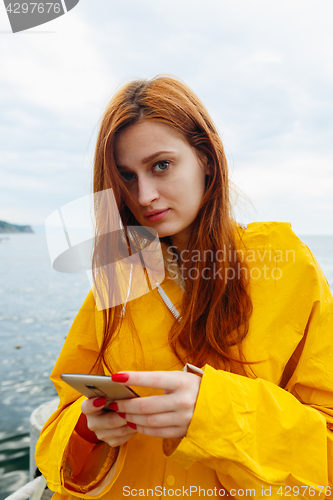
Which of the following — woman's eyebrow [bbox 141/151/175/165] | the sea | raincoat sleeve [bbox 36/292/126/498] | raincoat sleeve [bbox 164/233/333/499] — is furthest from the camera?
the sea

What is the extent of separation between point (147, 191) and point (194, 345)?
71cm

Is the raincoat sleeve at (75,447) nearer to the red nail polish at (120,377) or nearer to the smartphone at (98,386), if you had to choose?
the smartphone at (98,386)

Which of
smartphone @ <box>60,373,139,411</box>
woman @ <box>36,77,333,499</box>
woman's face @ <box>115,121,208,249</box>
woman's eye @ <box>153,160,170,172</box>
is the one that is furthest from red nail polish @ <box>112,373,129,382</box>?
woman's eye @ <box>153,160,170,172</box>

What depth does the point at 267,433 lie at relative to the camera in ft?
3.68

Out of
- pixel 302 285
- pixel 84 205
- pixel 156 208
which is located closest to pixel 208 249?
pixel 156 208

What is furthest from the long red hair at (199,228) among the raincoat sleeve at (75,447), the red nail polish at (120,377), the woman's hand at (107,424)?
the red nail polish at (120,377)

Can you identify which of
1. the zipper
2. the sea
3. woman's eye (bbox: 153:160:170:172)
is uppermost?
woman's eye (bbox: 153:160:170:172)

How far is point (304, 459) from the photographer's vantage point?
115 centimetres

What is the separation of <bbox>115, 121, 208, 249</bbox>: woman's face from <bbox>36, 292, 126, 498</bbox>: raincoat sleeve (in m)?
0.56

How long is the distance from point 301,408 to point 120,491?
0.81 m

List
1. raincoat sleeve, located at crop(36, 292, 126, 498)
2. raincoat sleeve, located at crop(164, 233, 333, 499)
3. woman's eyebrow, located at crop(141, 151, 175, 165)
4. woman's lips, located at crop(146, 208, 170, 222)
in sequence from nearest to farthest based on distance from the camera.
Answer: raincoat sleeve, located at crop(164, 233, 333, 499)
raincoat sleeve, located at crop(36, 292, 126, 498)
woman's eyebrow, located at crop(141, 151, 175, 165)
woman's lips, located at crop(146, 208, 170, 222)

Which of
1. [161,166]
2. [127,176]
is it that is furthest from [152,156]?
[127,176]

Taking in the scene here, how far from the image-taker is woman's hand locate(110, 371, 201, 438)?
3.26 feet

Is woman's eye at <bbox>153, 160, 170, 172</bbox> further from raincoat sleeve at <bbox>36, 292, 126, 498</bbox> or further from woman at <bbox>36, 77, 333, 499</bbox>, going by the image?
raincoat sleeve at <bbox>36, 292, 126, 498</bbox>
